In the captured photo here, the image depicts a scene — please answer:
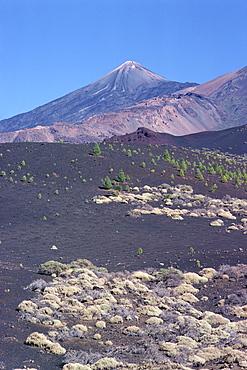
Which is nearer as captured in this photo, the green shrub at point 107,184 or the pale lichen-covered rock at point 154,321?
the pale lichen-covered rock at point 154,321

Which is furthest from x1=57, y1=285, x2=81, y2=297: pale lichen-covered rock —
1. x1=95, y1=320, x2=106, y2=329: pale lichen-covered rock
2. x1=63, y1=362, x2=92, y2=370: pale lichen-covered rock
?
x1=63, y1=362, x2=92, y2=370: pale lichen-covered rock

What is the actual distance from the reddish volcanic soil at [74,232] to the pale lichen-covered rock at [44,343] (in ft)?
0.80

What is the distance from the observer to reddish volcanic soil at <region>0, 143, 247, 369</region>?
56.2 ft

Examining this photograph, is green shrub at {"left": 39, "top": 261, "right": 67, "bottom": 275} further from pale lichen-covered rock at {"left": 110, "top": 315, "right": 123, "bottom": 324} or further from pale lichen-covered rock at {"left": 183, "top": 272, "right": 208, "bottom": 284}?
pale lichen-covered rock at {"left": 110, "top": 315, "right": 123, "bottom": 324}

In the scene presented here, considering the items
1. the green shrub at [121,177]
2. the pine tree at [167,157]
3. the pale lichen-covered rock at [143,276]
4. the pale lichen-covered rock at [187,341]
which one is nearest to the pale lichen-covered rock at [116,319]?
the pale lichen-covered rock at [187,341]

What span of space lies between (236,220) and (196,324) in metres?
21.6

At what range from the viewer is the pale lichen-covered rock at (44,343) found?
12.7 m

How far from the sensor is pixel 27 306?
15477 mm

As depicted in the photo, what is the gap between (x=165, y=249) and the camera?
27234 mm

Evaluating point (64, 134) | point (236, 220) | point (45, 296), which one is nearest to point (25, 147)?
point (236, 220)

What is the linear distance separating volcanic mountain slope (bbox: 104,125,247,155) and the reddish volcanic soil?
71556 mm

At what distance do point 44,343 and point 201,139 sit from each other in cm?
13555

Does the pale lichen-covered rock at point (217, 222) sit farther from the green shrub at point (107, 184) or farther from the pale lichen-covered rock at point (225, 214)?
the green shrub at point (107, 184)

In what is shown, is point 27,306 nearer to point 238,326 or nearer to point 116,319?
point 116,319
